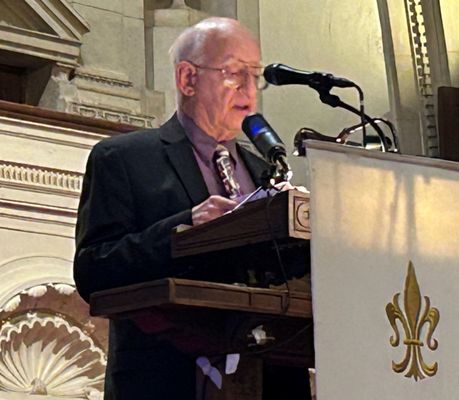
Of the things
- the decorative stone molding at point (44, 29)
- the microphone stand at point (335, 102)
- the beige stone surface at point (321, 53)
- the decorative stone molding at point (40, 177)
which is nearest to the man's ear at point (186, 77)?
the microphone stand at point (335, 102)

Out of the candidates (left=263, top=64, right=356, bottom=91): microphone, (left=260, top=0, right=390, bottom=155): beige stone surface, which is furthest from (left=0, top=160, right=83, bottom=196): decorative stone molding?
(left=263, top=64, right=356, bottom=91): microphone

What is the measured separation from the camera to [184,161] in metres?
3.11

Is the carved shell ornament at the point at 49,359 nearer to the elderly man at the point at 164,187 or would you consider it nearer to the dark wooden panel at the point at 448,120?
the dark wooden panel at the point at 448,120

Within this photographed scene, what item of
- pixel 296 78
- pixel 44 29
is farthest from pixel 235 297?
pixel 44 29

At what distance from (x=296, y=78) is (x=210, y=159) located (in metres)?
0.32

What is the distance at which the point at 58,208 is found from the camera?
644cm

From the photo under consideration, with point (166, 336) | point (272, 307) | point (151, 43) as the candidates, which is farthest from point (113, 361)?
point (151, 43)

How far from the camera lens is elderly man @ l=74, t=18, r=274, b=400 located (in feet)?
9.42

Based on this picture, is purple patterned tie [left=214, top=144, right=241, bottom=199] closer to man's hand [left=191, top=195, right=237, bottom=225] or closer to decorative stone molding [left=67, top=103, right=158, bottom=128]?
man's hand [left=191, top=195, right=237, bottom=225]

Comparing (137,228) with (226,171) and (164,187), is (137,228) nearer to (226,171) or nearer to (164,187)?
(164,187)

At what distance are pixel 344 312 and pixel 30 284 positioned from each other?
3.71m

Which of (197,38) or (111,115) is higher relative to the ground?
(111,115)

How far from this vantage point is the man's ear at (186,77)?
3.17m

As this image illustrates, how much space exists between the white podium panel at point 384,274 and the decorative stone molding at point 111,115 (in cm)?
493
